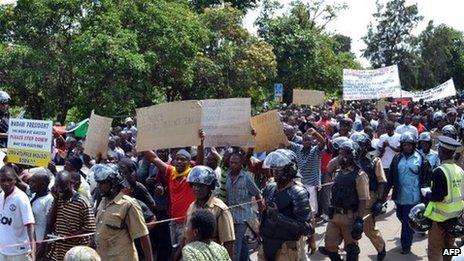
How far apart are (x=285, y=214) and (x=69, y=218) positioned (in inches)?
71.9

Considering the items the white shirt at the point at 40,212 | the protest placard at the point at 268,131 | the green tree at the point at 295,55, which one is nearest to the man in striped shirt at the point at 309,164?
the protest placard at the point at 268,131

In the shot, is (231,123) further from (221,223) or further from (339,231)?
(221,223)

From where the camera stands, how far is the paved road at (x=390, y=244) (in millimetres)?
8820

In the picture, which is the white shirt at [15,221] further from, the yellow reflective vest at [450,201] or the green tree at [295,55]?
the green tree at [295,55]

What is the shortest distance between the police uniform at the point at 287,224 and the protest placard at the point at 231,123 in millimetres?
1777

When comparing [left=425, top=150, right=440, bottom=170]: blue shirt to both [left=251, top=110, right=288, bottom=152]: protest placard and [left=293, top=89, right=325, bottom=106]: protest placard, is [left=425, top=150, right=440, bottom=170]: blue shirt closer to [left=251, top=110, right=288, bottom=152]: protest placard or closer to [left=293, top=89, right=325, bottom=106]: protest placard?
[left=251, top=110, right=288, bottom=152]: protest placard

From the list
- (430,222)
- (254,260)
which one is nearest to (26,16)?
(254,260)

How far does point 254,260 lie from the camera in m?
8.77

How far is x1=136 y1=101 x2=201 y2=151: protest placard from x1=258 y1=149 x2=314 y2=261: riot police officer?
160cm

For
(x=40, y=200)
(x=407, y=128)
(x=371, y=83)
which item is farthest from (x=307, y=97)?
(x=40, y=200)

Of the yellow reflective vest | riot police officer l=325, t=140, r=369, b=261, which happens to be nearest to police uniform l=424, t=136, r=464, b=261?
the yellow reflective vest

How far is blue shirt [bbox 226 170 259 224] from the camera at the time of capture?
23.0 feet

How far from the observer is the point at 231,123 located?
290 inches

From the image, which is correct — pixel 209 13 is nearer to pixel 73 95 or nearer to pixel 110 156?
pixel 73 95
